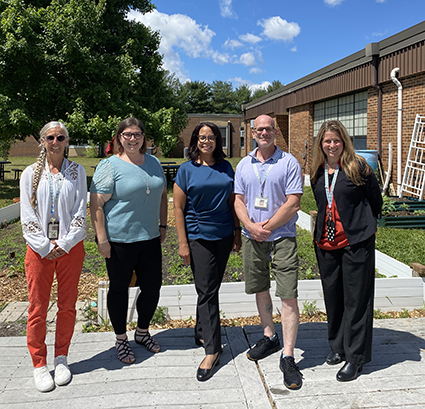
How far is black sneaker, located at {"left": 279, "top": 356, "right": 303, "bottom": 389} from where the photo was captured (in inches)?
120

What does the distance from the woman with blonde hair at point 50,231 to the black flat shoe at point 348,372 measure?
2.06m

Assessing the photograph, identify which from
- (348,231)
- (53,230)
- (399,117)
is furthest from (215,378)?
(399,117)

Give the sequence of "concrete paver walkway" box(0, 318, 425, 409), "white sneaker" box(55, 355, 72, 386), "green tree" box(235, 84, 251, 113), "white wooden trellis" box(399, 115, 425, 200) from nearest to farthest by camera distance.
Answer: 1. "concrete paver walkway" box(0, 318, 425, 409)
2. "white sneaker" box(55, 355, 72, 386)
3. "white wooden trellis" box(399, 115, 425, 200)
4. "green tree" box(235, 84, 251, 113)

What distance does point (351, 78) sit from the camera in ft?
48.3

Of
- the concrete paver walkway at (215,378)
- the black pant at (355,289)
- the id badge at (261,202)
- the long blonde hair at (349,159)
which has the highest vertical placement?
the long blonde hair at (349,159)

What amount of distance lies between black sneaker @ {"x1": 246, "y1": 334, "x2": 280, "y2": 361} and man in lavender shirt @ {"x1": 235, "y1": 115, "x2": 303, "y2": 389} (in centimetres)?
28

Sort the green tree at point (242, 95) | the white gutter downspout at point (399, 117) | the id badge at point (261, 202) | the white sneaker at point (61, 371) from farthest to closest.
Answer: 1. the green tree at point (242, 95)
2. the white gutter downspout at point (399, 117)
3. the id badge at point (261, 202)
4. the white sneaker at point (61, 371)

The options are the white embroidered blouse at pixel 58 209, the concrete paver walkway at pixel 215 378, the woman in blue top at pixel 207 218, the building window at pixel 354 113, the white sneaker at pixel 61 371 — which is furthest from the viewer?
the building window at pixel 354 113

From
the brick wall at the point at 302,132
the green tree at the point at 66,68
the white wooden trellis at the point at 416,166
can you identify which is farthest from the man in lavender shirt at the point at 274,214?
the brick wall at the point at 302,132

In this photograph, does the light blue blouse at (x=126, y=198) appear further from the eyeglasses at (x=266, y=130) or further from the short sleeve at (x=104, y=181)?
the eyeglasses at (x=266, y=130)

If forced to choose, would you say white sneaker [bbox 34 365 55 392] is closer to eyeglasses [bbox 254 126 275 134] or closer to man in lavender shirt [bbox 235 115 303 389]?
man in lavender shirt [bbox 235 115 303 389]

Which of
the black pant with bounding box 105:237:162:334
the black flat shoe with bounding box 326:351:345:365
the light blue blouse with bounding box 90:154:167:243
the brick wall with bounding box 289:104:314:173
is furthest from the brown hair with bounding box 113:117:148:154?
the brick wall with bounding box 289:104:314:173

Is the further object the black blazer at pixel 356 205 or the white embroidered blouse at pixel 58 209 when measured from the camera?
the black blazer at pixel 356 205

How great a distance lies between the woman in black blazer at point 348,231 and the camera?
3.15 m
